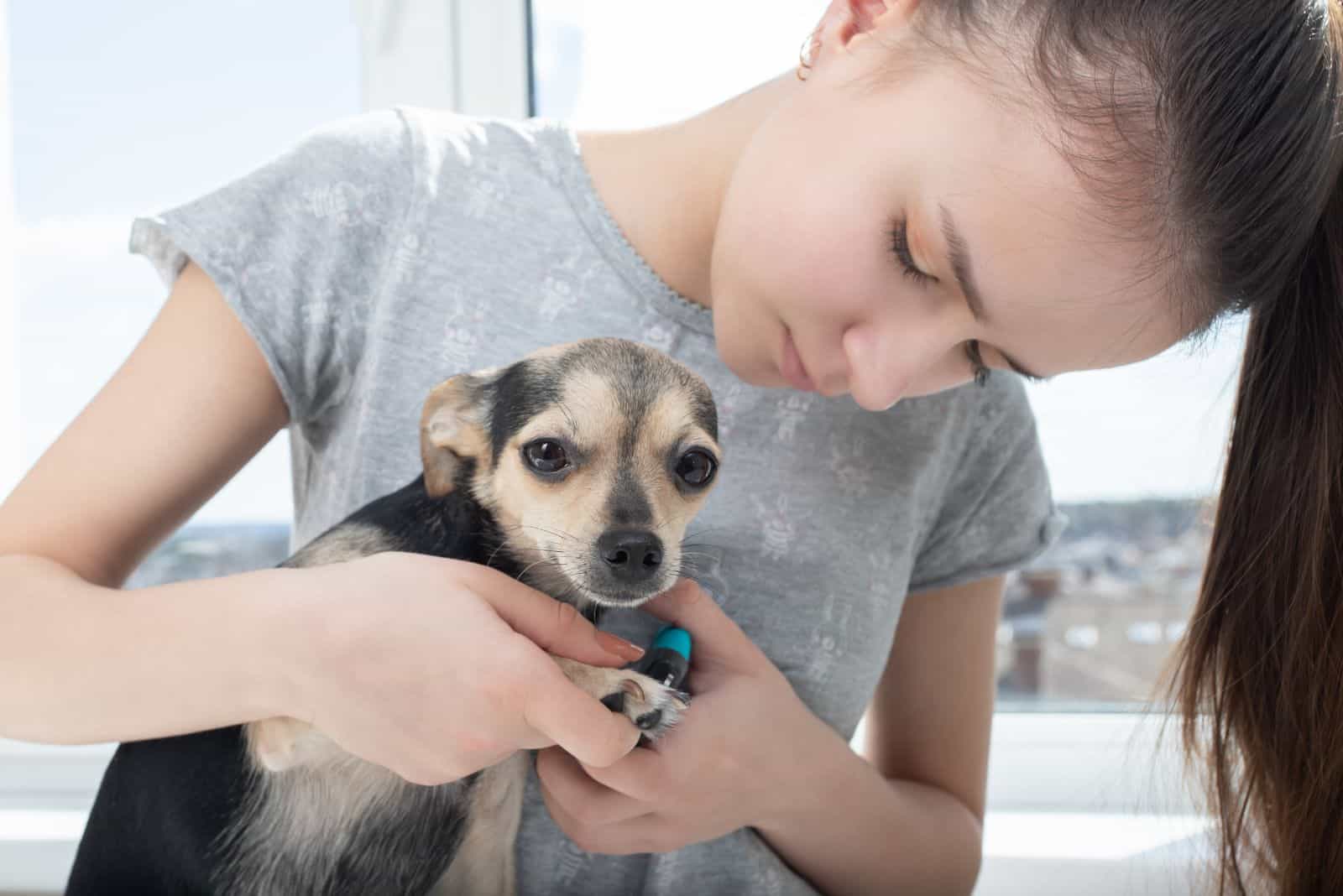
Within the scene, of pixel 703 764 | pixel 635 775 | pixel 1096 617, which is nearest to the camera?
pixel 635 775

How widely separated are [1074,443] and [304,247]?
1320 mm

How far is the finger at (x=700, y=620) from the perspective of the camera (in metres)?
0.82

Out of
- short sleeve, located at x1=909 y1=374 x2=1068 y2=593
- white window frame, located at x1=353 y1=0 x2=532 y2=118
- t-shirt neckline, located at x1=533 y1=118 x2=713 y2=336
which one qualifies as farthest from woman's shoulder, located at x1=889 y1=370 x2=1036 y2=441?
Answer: white window frame, located at x1=353 y1=0 x2=532 y2=118

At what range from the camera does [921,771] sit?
1.25 m

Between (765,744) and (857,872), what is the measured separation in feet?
0.90

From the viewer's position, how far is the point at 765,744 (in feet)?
3.08

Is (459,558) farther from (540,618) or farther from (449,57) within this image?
(449,57)

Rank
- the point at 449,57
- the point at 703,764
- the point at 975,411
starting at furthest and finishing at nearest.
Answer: the point at 449,57 < the point at 975,411 < the point at 703,764

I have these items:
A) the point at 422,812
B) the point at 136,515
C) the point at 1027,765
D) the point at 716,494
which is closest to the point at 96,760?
the point at 136,515

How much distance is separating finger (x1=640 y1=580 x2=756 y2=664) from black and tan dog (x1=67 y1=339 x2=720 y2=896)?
2.1 inches

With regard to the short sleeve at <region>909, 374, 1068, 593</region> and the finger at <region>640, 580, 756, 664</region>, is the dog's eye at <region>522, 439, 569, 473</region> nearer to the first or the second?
the finger at <region>640, 580, 756, 664</region>

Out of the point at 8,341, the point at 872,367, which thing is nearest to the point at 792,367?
the point at 872,367

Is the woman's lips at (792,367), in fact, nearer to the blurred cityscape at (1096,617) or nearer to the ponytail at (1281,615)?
the ponytail at (1281,615)

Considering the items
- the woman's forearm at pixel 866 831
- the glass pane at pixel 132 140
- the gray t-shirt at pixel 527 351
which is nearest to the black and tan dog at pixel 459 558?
the gray t-shirt at pixel 527 351
